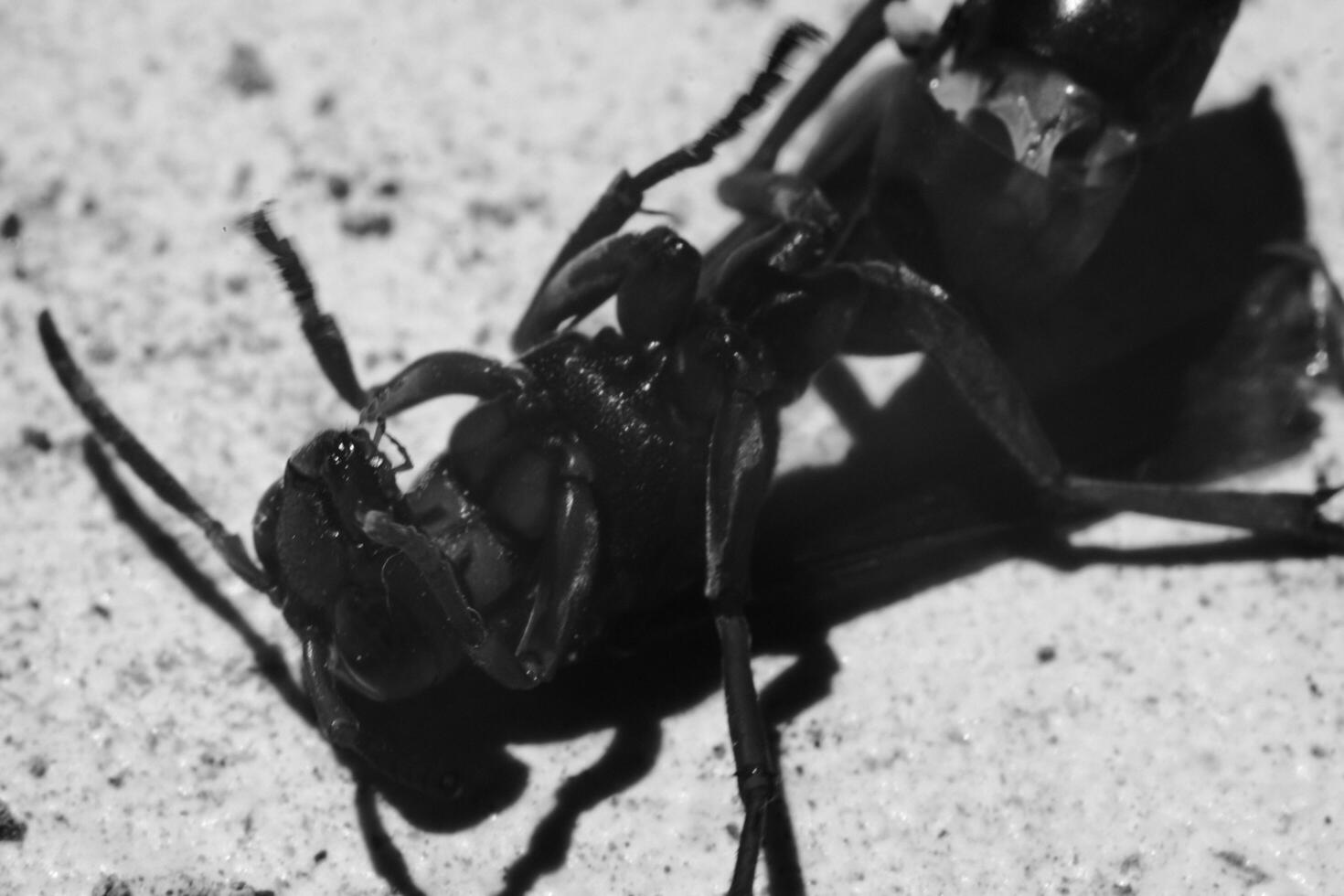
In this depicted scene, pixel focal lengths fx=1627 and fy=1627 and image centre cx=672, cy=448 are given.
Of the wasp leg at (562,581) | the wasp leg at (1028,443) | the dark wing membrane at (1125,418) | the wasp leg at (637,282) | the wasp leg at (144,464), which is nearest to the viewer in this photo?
the wasp leg at (562,581)

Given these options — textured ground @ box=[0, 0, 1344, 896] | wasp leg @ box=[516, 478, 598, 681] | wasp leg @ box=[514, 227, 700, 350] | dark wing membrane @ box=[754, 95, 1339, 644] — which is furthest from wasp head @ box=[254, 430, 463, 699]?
dark wing membrane @ box=[754, 95, 1339, 644]

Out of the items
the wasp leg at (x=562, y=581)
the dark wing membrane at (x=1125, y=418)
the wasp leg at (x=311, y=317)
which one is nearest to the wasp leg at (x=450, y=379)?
the wasp leg at (x=311, y=317)

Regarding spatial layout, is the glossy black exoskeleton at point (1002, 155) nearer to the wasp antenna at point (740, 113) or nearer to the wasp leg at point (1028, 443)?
the wasp leg at point (1028, 443)

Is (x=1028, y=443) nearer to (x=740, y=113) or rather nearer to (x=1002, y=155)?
(x=1002, y=155)

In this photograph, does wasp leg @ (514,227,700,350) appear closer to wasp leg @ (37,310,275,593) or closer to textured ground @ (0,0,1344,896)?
textured ground @ (0,0,1344,896)

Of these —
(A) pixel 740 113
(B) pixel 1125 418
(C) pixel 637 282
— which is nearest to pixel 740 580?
(C) pixel 637 282

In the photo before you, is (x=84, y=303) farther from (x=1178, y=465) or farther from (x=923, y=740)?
(x=1178, y=465)

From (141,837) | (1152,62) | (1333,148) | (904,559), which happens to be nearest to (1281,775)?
(904,559)
